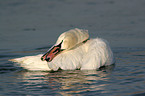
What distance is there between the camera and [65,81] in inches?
285

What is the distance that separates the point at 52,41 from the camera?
12.4 meters

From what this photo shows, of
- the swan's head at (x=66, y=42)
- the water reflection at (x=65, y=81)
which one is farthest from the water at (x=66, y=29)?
the swan's head at (x=66, y=42)

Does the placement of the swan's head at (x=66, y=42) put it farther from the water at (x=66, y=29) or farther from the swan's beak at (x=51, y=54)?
the water at (x=66, y=29)

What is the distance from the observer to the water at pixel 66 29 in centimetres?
664

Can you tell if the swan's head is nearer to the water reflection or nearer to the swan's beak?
the swan's beak

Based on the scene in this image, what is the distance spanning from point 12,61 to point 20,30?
5486mm

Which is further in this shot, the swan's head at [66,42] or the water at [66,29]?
the swan's head at [66,42]

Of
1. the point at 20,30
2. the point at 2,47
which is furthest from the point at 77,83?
Answer: the point at 20,30

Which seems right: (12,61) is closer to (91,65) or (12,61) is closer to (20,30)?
(91,65)

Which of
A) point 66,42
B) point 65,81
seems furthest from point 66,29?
point 65,81

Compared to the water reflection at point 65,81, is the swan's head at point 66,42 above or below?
above

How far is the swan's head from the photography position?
8098 mm

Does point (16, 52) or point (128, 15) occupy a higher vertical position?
point (128, 15)

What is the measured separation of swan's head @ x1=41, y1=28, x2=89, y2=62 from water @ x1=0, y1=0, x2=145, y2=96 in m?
0.44
